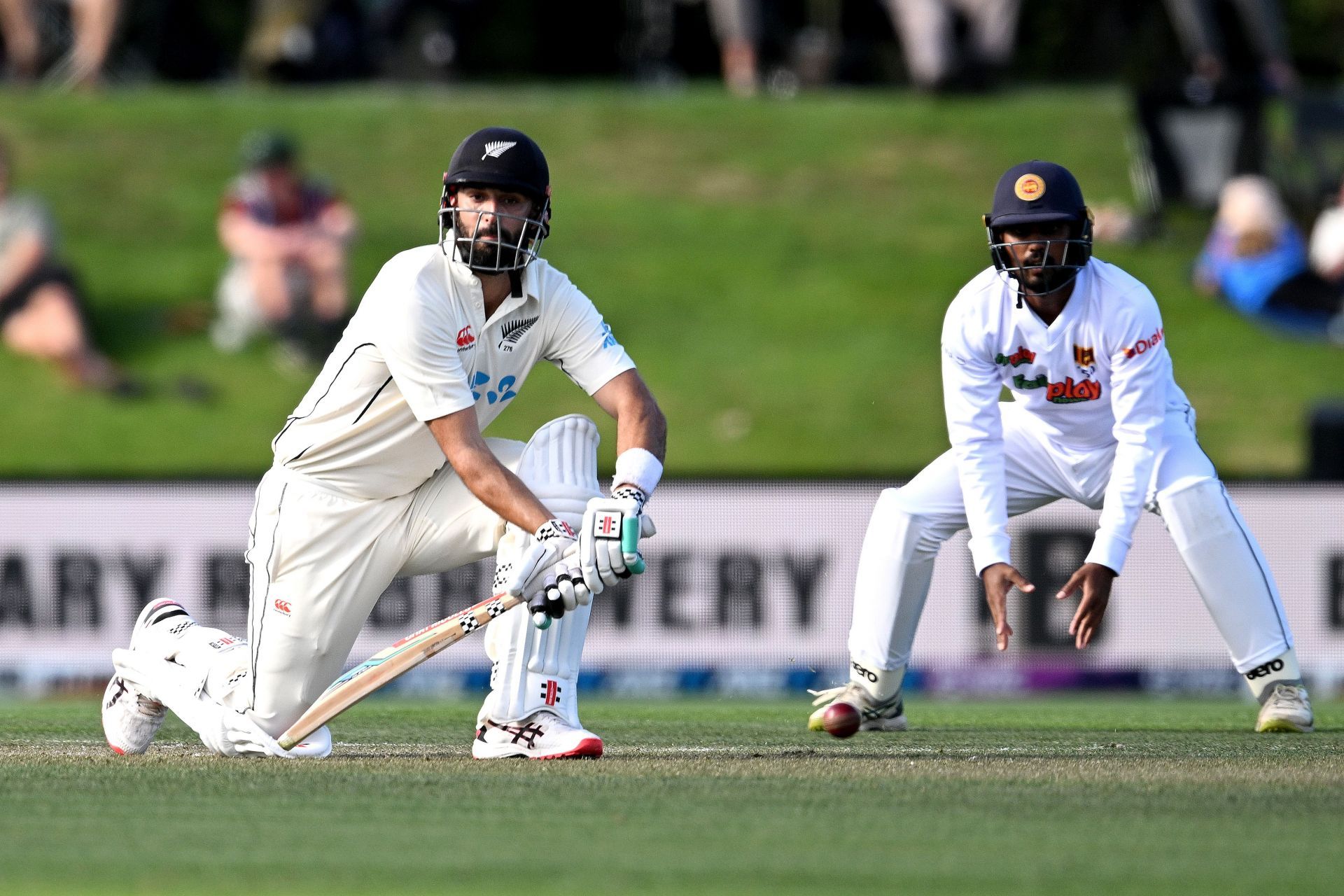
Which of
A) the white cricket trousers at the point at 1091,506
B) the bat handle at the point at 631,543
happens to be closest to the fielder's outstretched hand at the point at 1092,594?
the white cricket trousers at the point at 1091,506

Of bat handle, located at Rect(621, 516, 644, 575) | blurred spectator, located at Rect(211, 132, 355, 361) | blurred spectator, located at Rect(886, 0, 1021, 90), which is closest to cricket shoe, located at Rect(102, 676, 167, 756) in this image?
bat handle, located at Rect(621, 516, 644, 575)

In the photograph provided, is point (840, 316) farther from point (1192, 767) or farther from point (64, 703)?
point (1192, 767)

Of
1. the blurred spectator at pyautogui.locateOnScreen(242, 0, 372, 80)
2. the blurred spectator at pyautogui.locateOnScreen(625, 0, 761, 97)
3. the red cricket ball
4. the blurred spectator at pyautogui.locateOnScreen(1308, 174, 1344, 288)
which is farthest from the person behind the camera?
the blurred spectator at pyautogui.locateOnScreen(242, 0, 372, 80)

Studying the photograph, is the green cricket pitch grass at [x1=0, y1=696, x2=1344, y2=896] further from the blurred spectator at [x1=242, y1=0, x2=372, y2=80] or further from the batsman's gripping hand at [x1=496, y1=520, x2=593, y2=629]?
the blurred spectator at [x1=242, y1=0, x2=372, y2=80]

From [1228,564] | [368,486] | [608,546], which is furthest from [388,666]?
[1228,564]

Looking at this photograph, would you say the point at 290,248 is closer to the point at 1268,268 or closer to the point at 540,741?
the point at 1268,268

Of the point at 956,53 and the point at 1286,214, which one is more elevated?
the point at 956,53

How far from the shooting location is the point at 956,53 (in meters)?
17.8

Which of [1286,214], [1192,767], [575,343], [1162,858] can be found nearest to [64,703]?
[575,343]

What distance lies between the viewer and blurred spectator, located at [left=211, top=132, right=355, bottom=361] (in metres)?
14.4

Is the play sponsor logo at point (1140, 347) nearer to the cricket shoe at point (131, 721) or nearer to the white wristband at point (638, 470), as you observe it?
the white wristband at point (638, 470)

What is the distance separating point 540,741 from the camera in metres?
5.49

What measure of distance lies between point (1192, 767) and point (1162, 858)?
5.12ft

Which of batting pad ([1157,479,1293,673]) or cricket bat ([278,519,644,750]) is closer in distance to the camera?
cricket bat ([278,519,644,750])
